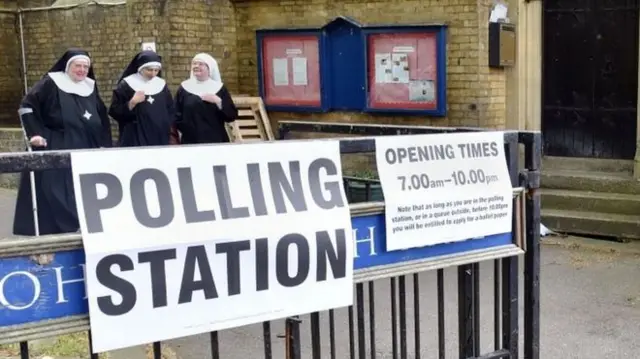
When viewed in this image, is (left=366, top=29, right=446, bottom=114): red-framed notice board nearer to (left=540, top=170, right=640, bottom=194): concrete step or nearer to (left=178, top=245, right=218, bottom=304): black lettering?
(left=540, top=170, right=640, bottom=194): concrete step

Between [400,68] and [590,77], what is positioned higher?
[400,68]

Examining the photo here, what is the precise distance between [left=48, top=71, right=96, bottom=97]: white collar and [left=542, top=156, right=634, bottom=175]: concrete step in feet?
16.6

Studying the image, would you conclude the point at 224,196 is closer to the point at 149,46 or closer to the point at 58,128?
the point at 58,128

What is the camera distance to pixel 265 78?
10.2m

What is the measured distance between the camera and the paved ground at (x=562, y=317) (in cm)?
479

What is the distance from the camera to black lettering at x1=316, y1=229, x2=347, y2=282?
269cm

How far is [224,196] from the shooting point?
98.0 inches

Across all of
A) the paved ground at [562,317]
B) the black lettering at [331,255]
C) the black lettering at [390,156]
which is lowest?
the paved ground at [562,317]

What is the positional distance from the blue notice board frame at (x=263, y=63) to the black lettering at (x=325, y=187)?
22.8 ft

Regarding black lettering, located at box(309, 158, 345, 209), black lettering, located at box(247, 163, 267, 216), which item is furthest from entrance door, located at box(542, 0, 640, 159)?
black lettering, located at box(247, 163, 267, 216)

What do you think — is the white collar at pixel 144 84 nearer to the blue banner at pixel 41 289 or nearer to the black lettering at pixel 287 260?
the black lettering at pixel 287 260

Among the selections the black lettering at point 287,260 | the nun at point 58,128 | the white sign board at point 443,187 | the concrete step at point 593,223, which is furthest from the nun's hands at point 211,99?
the black lettering at point 287,260

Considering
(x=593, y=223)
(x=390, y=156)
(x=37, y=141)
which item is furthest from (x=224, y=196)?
(x=593, y=223)

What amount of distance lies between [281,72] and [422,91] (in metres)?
1.98
